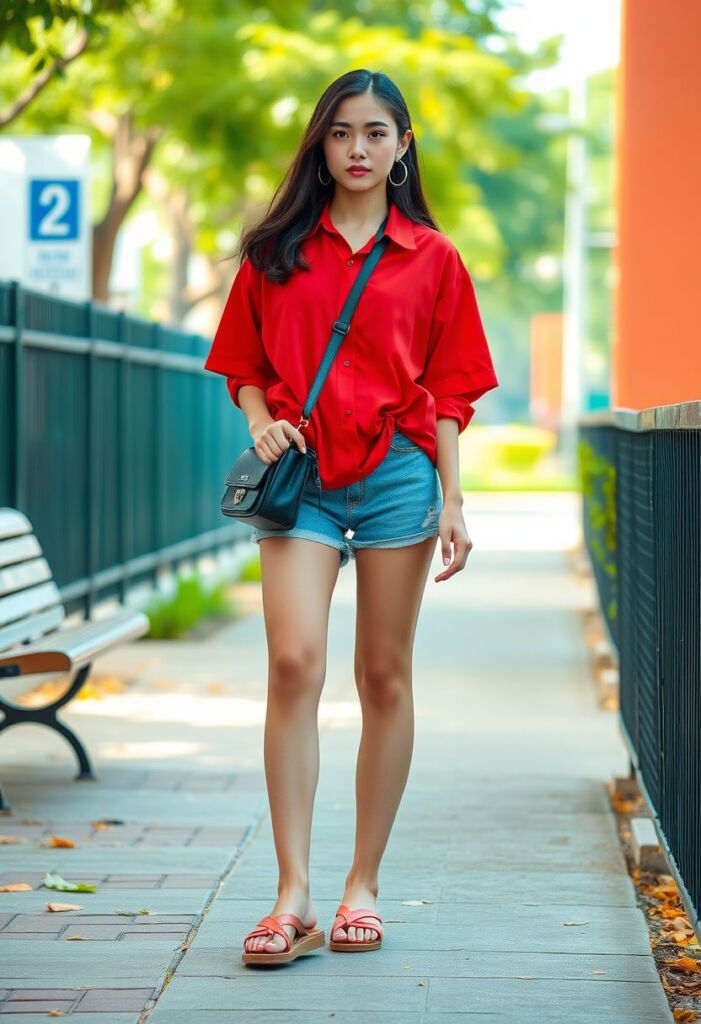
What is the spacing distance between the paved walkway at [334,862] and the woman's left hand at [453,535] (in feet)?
3.09

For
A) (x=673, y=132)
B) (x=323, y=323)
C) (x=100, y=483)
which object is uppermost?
(x=673, y=132)

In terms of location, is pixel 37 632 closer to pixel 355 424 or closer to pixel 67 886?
pixel 67 886

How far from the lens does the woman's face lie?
4383 millimetres

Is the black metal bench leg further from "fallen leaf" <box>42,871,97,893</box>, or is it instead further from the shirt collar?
the shirt collar

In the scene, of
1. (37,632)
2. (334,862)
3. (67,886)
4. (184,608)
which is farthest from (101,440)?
(67,886)

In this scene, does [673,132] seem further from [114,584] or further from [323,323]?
[114,584]

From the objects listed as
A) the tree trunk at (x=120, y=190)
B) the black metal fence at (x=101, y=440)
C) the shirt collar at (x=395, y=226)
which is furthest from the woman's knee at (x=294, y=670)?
the tree trunk at (x=120, y=190)

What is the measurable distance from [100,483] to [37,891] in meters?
6.37

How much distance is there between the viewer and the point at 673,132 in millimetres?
6555

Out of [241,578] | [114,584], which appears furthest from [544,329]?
[114,584]

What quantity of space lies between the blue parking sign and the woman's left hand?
7.31 m

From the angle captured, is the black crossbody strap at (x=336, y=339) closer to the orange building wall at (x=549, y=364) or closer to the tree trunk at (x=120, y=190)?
the tree trunk at (x=120, y=190)

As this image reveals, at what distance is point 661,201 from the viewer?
698 centimetres

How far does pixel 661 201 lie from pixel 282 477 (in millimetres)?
3258
